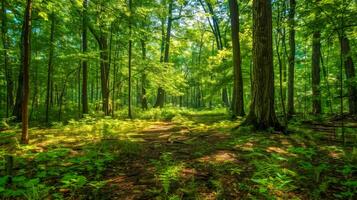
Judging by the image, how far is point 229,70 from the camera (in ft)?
49.8

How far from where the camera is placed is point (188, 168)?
4.11 metres

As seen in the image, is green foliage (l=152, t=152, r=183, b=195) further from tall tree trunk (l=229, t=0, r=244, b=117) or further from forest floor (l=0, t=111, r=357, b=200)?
tall tree trunk (l=229, t=0, r=244, b=117)

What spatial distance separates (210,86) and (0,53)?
1121cm

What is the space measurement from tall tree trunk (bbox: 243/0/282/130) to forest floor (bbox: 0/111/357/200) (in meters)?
0.60

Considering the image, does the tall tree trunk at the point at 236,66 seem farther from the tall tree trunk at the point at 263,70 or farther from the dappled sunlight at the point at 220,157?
the dappled sunlight at the point at 220,157

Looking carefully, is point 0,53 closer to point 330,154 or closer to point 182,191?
point 182,191

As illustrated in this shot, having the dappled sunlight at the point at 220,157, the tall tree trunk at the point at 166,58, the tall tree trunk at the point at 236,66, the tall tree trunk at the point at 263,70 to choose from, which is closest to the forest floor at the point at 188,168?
the dappled sunlight at the point at 220,157

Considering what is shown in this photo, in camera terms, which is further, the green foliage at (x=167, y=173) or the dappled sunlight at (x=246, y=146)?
the dappled sunlight at (x=246, y=146)

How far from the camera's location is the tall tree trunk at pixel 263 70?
22.7 feet

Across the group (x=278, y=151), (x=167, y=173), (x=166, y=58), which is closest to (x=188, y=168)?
(x=167, y=173)

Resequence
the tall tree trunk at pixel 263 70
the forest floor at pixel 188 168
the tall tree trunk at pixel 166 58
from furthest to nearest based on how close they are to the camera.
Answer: the tall tree trunk at pixel 166 58
the tall tree trunk at pixel 263 70
the forest floor at pixel 188 168

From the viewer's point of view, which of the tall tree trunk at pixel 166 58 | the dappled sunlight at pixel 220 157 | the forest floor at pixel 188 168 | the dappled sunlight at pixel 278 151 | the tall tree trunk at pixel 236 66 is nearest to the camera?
the forest floor at pixel 188 168

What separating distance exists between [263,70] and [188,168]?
4061mm

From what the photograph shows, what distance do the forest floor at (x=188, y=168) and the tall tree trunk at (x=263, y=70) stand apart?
604 millimetres
